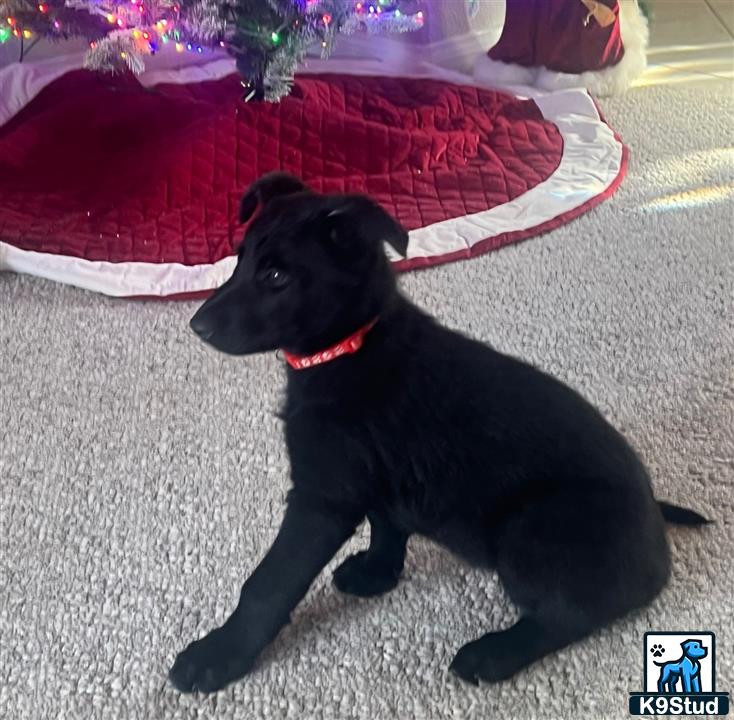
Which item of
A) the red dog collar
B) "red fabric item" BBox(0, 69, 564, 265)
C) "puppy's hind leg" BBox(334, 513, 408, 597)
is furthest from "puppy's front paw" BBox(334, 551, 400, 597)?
"red fabric item" BBox(0, 69, 564, 265)

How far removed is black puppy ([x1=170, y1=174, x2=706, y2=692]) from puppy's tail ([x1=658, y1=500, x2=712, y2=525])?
206 millimetres

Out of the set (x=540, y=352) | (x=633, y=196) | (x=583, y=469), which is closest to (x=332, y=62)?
(x=633, y=196)

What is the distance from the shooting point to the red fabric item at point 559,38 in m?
2.81

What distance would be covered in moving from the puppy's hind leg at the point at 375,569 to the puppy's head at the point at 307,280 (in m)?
0.35

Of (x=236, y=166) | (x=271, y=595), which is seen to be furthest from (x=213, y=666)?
(x=236, y=166)

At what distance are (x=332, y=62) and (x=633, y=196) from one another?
1283 millimetres

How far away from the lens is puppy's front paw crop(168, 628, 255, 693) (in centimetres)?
111

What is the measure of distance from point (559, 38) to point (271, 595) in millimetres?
2346

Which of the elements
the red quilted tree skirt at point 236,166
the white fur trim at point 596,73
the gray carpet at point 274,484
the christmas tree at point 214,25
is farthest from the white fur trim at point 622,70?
the gray carpet at point 274,484

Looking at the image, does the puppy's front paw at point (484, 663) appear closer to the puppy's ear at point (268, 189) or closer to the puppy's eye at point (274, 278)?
the puppy's eye at point (274, 278)

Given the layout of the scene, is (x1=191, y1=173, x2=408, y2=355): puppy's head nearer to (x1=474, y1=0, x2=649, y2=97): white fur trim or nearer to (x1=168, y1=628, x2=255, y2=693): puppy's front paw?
(x1=168, y1=628, x2=255, y2=693): puppy's front paw

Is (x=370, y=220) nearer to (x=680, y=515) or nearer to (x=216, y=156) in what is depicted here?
(x=680, y=515)

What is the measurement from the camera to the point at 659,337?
70.5 inches

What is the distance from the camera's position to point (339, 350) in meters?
1.06
